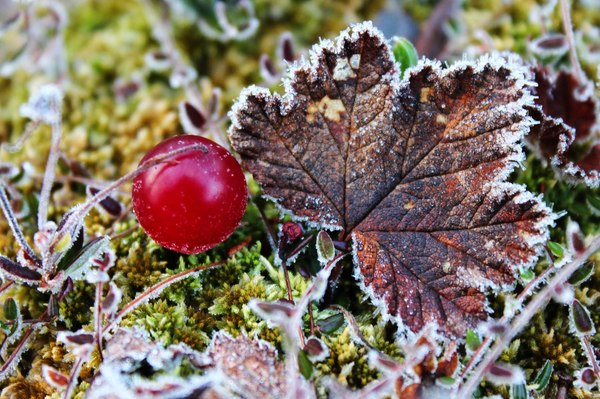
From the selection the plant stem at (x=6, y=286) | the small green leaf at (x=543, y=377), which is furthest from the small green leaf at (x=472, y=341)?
the plant stem at (x=6, y=286)

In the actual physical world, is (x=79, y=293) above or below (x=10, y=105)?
below

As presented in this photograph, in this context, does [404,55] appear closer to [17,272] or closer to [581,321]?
[581,321]

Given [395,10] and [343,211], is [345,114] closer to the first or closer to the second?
[343,211]

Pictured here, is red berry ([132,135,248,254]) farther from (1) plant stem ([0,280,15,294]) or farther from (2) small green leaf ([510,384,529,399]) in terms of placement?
(2) small green leaf ([510,384,529,399])

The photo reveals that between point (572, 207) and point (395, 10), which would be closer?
point (572, 207)

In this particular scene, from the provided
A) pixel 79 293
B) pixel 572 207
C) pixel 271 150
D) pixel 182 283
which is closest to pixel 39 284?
pixel 79 293

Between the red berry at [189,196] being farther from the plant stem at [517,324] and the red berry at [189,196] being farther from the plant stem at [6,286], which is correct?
the plant stem at [517,324]
